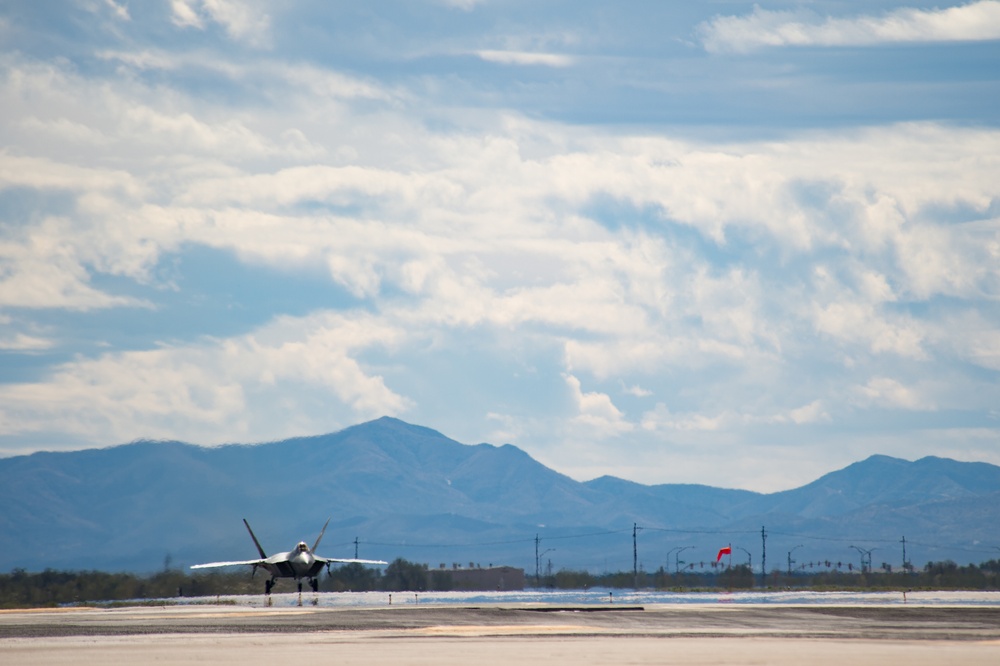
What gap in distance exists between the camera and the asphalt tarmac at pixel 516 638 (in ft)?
125

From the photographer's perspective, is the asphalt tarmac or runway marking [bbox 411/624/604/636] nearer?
the asphalt tarmac

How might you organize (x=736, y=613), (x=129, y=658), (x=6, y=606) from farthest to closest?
(x=6, y=606)
(x=736, y=613)
(x=129, y=658)

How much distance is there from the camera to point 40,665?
36.5 metres

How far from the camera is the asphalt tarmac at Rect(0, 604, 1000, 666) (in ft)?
125

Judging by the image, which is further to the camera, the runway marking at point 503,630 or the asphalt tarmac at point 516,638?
the runway marking at point 503,630

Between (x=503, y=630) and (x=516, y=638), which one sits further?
(x=503, y=630)

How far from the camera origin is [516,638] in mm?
47719

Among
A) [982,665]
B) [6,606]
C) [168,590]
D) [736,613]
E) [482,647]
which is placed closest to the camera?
[982,665]

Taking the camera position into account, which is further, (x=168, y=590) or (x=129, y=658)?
(x=168, y=590)

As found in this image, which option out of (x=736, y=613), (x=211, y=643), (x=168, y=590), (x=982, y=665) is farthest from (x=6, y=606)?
(x=982, y=665)

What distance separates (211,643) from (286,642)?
238 cm

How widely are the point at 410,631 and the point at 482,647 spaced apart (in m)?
10.4

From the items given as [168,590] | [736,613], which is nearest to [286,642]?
[736,613]

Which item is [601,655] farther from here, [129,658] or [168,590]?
[168,590]
